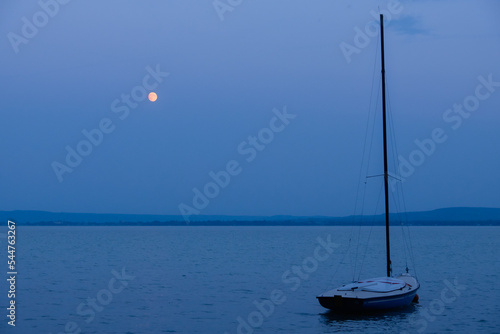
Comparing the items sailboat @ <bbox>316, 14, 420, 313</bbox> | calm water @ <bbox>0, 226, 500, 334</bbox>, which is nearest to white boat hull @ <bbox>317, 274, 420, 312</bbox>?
sailboat @ <bbox>316, 14, 420, 313</bbox>

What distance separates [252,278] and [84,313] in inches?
820

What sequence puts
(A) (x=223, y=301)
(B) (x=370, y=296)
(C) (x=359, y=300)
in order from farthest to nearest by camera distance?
1. (A) (x=223, y=301)
2. (B) (x=370, y=296)
3. (C) (x=359, y=300)

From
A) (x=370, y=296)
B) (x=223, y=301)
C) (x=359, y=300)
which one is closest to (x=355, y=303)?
(x=359, y=300)

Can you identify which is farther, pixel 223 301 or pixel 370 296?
pixel 223 301

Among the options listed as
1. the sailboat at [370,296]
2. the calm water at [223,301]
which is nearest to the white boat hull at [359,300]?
the sailboat at [370,296]

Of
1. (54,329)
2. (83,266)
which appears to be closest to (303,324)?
(54,329)

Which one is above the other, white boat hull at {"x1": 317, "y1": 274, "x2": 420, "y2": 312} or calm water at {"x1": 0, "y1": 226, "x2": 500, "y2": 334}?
white boat hull at {"x1": 317, "y1": 274, "x2": 420, "y2": 312}

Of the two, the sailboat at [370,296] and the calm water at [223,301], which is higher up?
the sailboat at [370,296]

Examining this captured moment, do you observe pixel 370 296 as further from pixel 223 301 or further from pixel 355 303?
pixel 223 301

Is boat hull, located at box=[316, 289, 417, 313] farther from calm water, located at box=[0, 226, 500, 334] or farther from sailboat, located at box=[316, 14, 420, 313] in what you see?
calm water, located at box=[0, 226, 500, 334]

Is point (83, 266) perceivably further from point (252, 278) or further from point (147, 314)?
point (147, 314)

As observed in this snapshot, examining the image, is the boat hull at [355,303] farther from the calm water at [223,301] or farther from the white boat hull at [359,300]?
the calm water at [223,301]

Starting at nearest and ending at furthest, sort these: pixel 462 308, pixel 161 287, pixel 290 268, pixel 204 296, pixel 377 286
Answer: pixel 377 286 < pixel 462 308 < pixel 204 296 < pixel 161 287 < pixel 290 268

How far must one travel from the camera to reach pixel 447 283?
48250mm
